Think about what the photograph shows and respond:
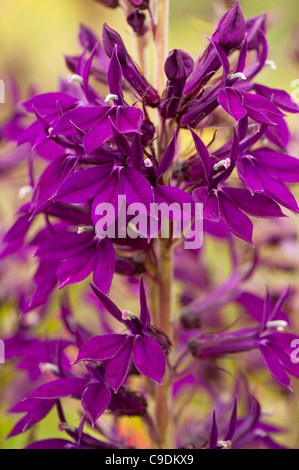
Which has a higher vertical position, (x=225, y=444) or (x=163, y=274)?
(x=163, y=274)

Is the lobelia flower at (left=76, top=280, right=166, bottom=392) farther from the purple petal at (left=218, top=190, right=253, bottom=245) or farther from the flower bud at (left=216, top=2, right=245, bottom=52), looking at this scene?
the flower bud at (left=216, top=2, right=245, bottom=52)

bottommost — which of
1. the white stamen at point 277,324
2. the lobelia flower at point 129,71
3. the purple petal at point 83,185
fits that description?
the white stamen at point 277,324

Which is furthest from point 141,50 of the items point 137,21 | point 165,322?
point 165,322

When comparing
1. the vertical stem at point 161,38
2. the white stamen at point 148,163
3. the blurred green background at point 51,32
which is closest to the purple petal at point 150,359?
the white stamen at point 148,163

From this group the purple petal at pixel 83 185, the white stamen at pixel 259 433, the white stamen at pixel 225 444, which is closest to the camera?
the purple petal at pixel 83 185

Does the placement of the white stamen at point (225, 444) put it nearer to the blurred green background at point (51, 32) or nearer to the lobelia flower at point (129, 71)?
the lobelia flower at point (129, 71)

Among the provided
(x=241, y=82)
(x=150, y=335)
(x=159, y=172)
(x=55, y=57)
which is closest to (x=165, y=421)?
(x=150, y=335)

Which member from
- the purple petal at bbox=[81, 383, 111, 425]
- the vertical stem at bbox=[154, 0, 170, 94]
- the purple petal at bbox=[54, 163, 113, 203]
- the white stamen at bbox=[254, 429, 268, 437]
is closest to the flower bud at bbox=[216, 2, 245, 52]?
the vertical stem at bbox=[154, 0, 170, 94]

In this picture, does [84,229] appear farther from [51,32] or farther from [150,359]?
[51,32]

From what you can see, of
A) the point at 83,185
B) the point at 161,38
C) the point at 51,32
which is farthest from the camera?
the point at 51,32
